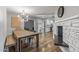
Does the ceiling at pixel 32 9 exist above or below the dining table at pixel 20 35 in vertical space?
above

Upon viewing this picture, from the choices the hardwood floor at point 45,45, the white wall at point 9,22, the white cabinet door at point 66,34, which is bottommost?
the hardwood floor at point 45,45

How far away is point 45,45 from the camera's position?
3.87 feet

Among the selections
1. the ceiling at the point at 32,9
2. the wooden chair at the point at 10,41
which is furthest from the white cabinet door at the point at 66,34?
the wooden chair at the point at 10,41

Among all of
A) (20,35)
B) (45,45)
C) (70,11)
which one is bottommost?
(45,45)

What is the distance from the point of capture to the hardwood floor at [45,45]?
3.74 feet

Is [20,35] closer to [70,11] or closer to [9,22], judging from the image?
[9,22]

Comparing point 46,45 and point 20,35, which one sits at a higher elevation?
point 20,35

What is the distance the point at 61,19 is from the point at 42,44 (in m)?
0.36

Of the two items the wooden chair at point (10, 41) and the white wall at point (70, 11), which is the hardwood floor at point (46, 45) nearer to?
the wooden chair at point (10, 41)

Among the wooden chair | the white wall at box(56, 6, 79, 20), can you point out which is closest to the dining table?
the wooden chair

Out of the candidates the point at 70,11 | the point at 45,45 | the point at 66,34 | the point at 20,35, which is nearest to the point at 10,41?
the point at 20,35

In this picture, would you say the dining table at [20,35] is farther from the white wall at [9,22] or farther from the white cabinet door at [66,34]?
the white cabinet door at [66,34]
